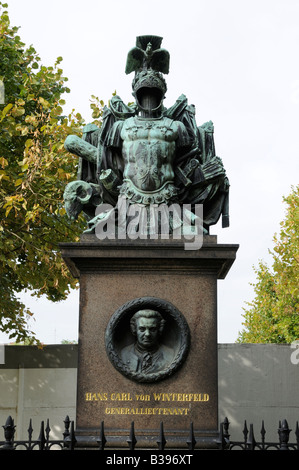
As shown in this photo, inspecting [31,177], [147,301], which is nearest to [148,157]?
[147,301]

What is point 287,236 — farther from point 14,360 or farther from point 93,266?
point 93,266

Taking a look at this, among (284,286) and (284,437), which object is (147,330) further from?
(284,286)

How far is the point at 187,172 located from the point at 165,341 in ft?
6.70

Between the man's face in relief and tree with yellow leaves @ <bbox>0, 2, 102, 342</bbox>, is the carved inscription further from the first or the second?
tree with yellow leaves @ <bbox>0, 2, 102, 342</bbox>

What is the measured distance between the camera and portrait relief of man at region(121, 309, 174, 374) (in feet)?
21.4

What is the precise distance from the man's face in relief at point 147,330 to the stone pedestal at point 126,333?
0.72 ft

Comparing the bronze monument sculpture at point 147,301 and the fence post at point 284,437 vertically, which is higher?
the bronze monument sculpture at point 147,301

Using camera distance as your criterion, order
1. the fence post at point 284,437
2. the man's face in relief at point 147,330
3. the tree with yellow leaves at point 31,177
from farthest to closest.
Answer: the tree with yellow leaves at point 31,177, the man's face in relief at point 147,330, the fence post at point 284,437

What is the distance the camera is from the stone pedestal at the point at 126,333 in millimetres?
6414

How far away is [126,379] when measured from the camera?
257 inches

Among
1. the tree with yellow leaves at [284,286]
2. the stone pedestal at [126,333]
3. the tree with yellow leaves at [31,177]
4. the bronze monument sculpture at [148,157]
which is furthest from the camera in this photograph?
the tree with yellow leaves at [284,286]

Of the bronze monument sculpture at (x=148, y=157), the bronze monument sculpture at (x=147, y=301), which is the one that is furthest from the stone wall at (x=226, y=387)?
the bronze monument sculpture at (x=147, y=301)

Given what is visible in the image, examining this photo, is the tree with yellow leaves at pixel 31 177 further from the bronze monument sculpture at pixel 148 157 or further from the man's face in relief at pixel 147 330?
the man's face in relief at pixel 147 330

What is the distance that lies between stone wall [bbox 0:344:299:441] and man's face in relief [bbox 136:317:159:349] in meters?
6.74
